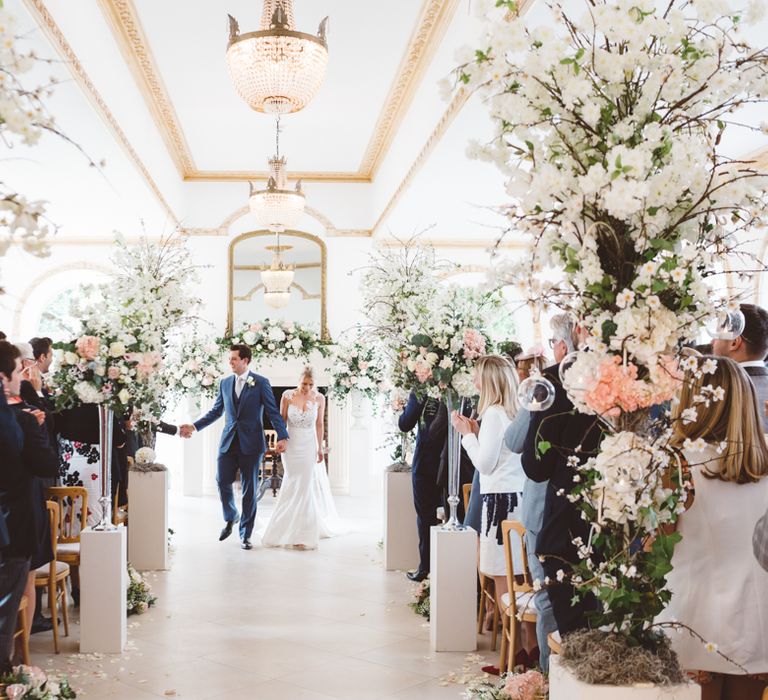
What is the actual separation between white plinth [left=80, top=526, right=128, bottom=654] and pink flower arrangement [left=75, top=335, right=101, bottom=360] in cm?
117

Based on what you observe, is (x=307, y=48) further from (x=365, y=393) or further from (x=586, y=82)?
(x=365, y=393)

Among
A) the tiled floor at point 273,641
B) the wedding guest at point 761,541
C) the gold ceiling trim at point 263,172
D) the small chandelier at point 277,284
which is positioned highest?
the gold ceiling trim at point 263,172

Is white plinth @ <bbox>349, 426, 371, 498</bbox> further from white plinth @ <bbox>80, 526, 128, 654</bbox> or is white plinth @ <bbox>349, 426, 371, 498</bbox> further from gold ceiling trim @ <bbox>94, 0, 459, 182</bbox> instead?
white plinth @ <bbox>80, 526, 128, 654</bbox>

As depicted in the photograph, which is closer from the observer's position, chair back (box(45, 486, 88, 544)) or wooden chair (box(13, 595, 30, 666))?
wooden chair (box(13, 595, 30, 666))

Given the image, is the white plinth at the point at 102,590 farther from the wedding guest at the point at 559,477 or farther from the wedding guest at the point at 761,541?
the wedding guest at the point at 761,541

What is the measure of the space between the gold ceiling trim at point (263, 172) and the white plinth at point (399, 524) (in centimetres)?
415

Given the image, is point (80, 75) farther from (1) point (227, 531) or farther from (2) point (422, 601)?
(1) point (227, 531)

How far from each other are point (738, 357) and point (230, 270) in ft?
37.2

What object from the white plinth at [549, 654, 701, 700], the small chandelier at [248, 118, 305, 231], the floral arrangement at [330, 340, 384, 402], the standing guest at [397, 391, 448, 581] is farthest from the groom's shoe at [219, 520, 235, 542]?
the white plinth at [549, 654, 701, 700]

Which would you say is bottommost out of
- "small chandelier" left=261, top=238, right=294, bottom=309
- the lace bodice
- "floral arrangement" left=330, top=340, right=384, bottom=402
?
the lace bodice

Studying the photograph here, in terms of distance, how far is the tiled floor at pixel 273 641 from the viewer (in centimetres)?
535

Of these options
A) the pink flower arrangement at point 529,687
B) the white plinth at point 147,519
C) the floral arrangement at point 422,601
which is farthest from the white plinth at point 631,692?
the white plinth at point 147,519

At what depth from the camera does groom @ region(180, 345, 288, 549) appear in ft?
32.1

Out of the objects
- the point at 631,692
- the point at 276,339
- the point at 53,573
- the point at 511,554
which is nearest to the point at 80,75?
the point at 53,573
